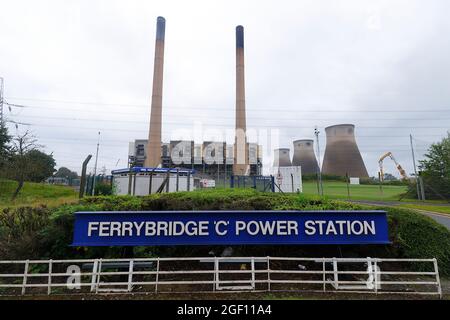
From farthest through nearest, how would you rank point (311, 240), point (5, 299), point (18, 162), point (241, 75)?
point (241, 75), point (18, 162), point (311, 240), point (5, 299)

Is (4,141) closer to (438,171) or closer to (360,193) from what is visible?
(360,193)

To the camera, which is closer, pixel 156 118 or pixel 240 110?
pixel 156 118

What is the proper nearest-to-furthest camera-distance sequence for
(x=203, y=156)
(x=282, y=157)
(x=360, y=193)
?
(x=360, y=193) < (x=203, y=156) < (x=282, y=157)

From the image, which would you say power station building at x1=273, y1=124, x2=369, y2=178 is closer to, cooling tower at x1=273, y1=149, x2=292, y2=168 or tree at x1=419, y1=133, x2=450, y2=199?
cooling tower at x1=273, y1=149, x2=292, y2=168

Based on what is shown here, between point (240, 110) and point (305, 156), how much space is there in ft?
99.6

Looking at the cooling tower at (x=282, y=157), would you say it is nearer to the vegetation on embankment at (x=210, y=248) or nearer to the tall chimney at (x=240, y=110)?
the tall chimney at (x=240, y=110)

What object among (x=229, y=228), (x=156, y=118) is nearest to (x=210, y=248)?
(x=229, y=228)

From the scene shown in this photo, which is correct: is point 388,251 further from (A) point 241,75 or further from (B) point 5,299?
(A) point 241,75

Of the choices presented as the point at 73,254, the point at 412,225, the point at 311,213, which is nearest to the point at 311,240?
the point at 311,213

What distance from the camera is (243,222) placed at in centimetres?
530

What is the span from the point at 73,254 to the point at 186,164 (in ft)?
159

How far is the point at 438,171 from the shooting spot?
77.6 feet

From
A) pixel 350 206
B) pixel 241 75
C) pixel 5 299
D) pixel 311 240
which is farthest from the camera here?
pixel 241 75

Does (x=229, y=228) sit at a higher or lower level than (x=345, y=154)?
lower
